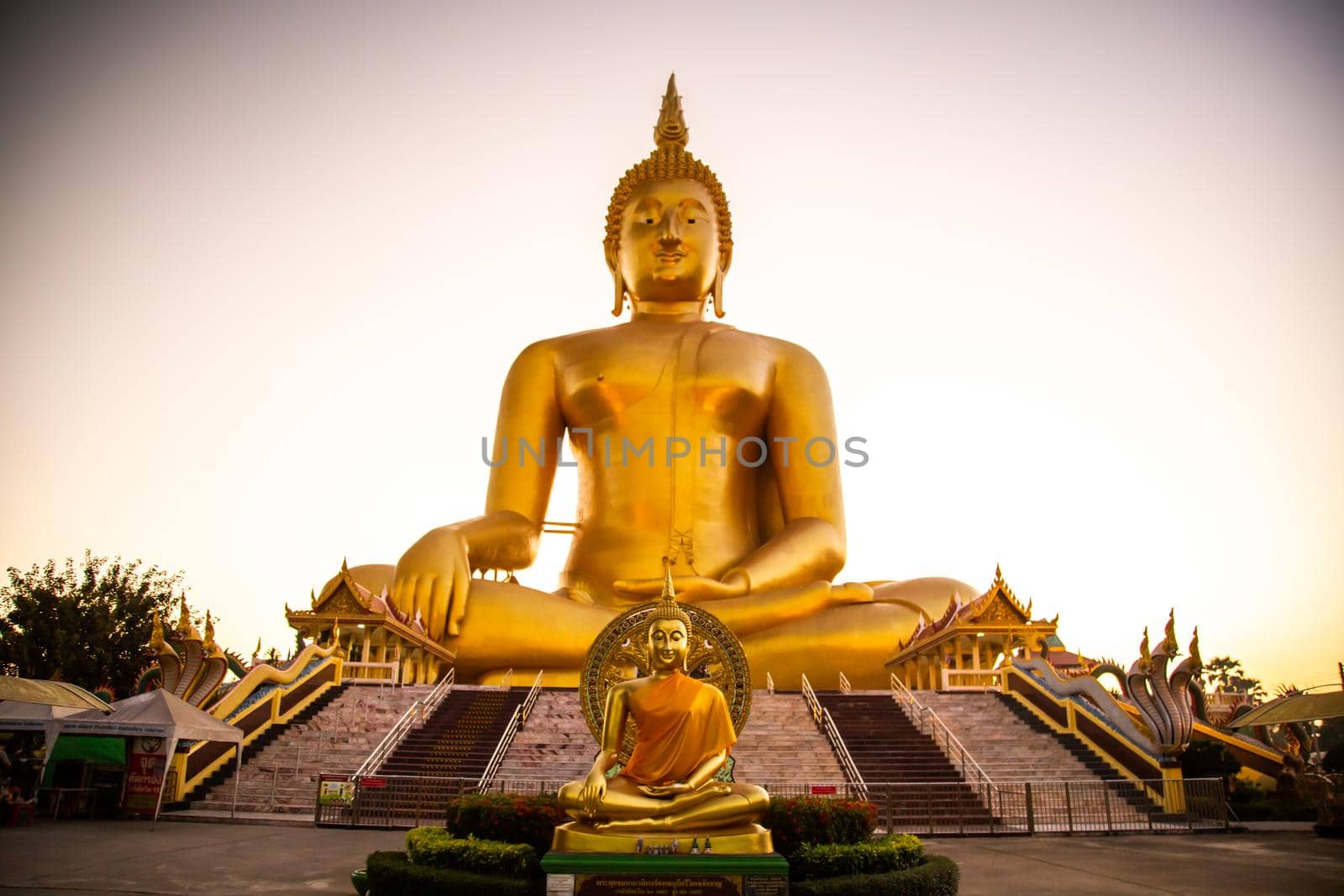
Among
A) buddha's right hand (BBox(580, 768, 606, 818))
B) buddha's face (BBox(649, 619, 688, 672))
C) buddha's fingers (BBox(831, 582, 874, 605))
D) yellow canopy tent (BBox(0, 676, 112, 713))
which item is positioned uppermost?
buddha's fingers (BBox(831, 582, 874, 605))

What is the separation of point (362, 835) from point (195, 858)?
1.85m

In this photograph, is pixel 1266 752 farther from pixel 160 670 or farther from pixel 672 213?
pixel 160 670

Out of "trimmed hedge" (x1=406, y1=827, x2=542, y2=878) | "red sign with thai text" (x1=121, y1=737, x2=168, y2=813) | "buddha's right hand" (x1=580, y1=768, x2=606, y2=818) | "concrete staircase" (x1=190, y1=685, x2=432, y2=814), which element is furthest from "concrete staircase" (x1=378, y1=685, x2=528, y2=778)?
"buddha's right hand" (x1=580, y1=768, x2=606, y2=818)

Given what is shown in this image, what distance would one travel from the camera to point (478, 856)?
554 cm

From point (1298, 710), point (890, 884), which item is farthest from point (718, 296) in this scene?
point (890, 884)

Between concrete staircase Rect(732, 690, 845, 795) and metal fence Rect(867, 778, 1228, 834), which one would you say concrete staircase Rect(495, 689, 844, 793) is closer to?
concrete staircase Rect(732, 690, 845, 795)

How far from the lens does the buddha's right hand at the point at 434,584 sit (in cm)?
Answer: 1428

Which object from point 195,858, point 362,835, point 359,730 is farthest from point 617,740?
point 359,730

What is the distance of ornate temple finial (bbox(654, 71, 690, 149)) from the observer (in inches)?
721

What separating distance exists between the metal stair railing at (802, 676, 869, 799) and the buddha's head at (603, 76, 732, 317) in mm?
7000

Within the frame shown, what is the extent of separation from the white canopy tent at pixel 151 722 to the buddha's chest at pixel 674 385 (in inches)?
318

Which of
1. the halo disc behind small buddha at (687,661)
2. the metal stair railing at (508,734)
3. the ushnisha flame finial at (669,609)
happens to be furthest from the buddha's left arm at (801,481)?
the ushnisha flame finial at (669,609)

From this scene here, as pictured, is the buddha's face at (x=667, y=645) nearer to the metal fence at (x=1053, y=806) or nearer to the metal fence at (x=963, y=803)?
the metal fence at (x=963, y=803)

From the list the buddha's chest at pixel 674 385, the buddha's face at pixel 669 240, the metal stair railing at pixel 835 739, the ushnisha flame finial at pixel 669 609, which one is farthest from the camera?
the buddha's face at pixel 669 240
